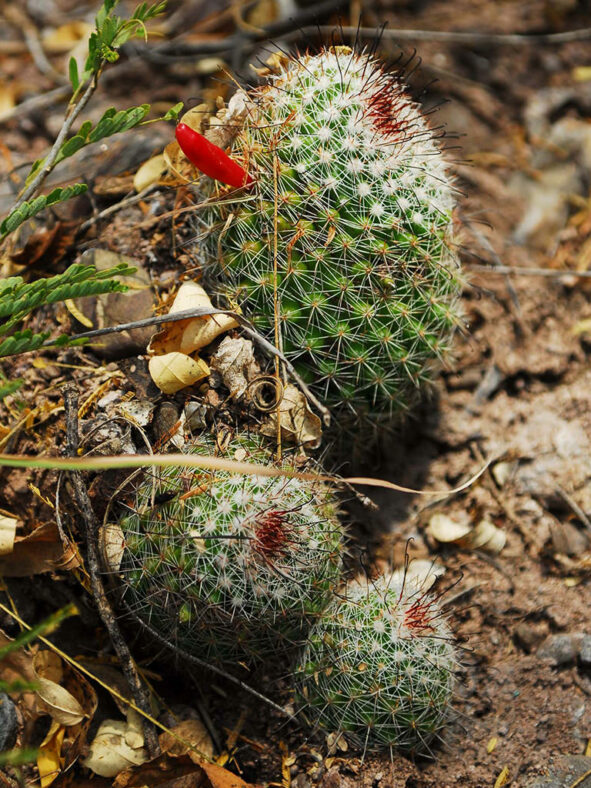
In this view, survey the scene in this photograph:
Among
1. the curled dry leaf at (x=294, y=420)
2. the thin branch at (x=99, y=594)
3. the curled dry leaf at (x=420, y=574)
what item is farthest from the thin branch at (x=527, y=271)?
the thin branch at (x=99, y=594)

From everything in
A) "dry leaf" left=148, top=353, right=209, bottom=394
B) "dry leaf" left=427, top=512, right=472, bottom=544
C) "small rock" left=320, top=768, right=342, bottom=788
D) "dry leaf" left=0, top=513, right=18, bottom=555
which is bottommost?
"small rock" left=320, top=768, right=342, bottom=788

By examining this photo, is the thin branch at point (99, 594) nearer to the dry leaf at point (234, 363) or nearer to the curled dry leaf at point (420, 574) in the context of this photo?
the dry leaf at point (234, 363)

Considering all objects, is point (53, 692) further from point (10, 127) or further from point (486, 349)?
point (10, 127)

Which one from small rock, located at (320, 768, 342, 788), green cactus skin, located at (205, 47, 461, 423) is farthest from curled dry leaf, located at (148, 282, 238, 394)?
small rock, located at (320, 768, 342, 788)

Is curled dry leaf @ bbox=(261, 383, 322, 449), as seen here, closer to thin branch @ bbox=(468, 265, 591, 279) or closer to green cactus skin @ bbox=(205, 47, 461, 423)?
green cactus skin @ bbox=(205, 47, 461, 423)

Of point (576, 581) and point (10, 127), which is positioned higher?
point (10, 127)

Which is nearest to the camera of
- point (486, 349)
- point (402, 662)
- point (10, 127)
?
point (402, 662)

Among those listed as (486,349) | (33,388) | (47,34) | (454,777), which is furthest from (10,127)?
(454,777)
